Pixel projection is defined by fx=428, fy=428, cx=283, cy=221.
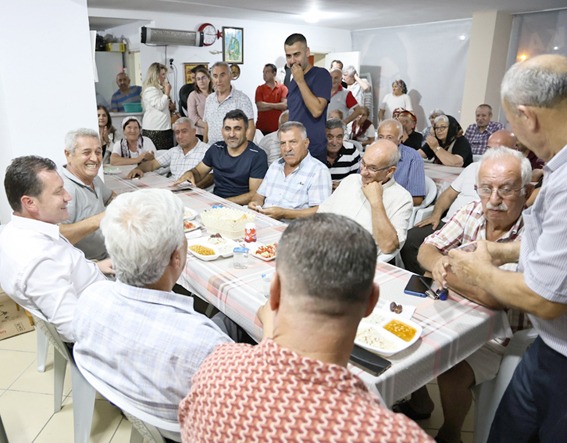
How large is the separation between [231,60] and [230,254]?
6.63m

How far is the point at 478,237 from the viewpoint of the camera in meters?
1.81

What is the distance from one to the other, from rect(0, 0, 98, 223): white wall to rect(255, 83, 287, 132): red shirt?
362 cm

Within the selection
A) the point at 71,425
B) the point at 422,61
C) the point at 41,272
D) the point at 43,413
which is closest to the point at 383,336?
the point at 41,272

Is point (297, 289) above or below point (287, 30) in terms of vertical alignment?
below

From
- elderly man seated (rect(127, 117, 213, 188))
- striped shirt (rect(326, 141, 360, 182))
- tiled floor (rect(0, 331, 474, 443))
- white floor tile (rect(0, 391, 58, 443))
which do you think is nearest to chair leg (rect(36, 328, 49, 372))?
tiled floor (rect(0, 331, 474, 443))

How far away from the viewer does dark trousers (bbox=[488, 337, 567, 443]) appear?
3.82ft

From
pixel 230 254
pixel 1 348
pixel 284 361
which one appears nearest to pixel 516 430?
pixel 284 361

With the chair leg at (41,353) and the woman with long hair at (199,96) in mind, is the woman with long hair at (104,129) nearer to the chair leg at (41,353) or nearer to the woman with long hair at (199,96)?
the woman with long hair at (199,96)

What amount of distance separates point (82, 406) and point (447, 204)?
257cm

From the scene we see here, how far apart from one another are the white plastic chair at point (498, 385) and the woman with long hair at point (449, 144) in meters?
2.99

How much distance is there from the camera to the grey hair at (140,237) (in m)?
1.12

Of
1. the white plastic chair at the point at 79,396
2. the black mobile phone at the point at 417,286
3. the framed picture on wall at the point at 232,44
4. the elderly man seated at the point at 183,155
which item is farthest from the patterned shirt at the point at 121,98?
the black mobile phone at the point at 417,286

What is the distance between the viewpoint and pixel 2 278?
163 cm

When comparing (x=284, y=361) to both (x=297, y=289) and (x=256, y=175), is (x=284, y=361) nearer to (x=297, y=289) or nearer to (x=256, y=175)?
(x=297, y=289)
